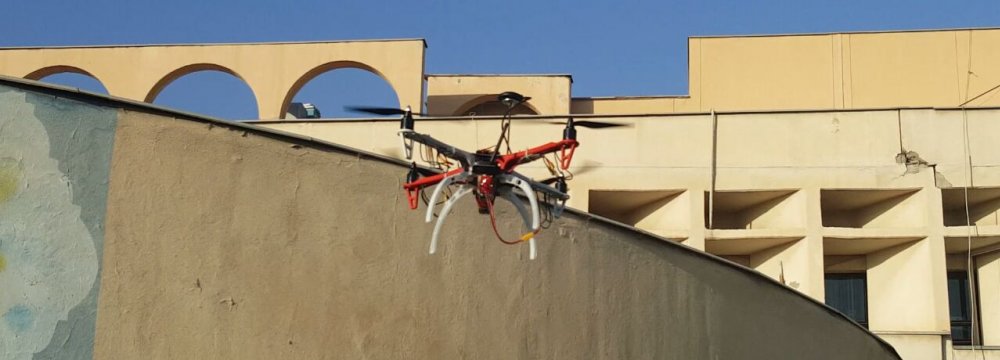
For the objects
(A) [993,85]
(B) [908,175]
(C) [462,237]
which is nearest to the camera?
(C) [462,237]

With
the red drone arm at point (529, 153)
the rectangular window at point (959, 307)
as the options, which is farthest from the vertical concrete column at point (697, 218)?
the red drone arm at point (529, 153)

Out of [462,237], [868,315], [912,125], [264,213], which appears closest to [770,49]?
[912,125]

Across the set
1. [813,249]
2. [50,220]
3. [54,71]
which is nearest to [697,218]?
[813,249]

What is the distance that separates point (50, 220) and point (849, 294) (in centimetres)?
1637

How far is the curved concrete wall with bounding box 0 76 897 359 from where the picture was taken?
1152 cm

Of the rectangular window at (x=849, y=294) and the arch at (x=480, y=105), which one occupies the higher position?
the arch at (x=480, y=105)

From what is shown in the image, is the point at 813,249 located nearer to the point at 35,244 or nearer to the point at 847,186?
the point at 847,186

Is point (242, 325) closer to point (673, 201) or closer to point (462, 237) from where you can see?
point (462, 237)

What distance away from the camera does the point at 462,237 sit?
521 inches

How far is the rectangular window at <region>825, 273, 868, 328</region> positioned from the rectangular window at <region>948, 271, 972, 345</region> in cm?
153

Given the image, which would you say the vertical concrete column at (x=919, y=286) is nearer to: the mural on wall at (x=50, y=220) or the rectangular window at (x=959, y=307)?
the rectangular window at (x=959, y=307)

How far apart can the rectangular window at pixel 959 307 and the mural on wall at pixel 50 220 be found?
1612cm

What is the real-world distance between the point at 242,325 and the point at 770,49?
16.7 m

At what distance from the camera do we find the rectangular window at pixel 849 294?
919 inches
